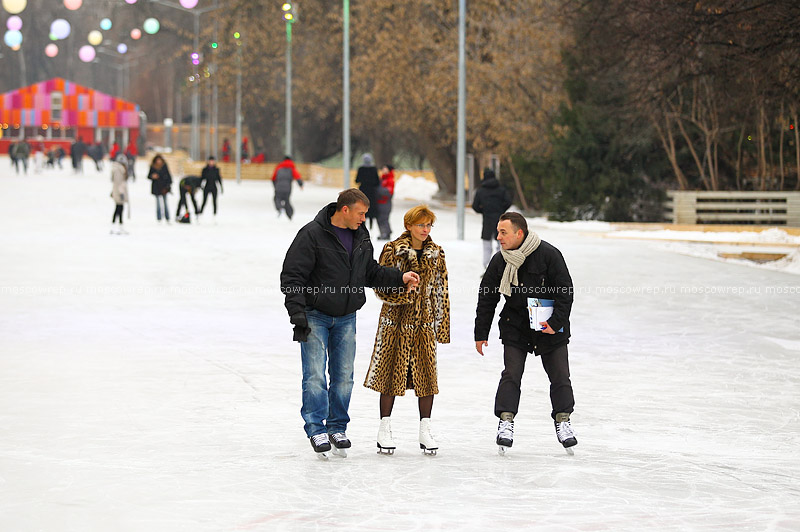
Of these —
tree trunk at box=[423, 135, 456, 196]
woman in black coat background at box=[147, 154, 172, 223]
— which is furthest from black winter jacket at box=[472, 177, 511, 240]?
tree trunk at box=[423, 135, 456, 196]

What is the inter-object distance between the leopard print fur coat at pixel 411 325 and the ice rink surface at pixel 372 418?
0.48m

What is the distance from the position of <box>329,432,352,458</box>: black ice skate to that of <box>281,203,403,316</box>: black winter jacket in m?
0.76

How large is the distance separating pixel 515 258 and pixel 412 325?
0.71 meters

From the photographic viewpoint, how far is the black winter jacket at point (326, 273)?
7.31 metres

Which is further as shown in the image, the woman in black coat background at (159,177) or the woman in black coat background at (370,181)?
the woman in black coat background at (159,177)

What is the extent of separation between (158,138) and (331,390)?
344 ft

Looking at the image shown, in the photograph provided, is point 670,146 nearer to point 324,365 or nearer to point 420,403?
point 420,403

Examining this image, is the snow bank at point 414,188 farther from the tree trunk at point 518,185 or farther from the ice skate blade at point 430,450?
the ice skate blade at point 430,450

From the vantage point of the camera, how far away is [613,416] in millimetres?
9336

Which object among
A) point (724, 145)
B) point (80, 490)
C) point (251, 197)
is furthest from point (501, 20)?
point (80, 490)

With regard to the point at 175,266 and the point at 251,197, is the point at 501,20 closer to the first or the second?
the point at 251,197

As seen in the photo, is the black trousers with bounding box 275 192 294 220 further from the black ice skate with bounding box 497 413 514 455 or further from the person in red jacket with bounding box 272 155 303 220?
the black ice skate with bounding box 497 413 514 455

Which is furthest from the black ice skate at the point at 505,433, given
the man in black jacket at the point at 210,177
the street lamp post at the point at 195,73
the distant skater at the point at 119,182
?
the street lamp post at the point at 195,73

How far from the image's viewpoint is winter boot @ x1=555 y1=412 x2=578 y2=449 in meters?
7.80
